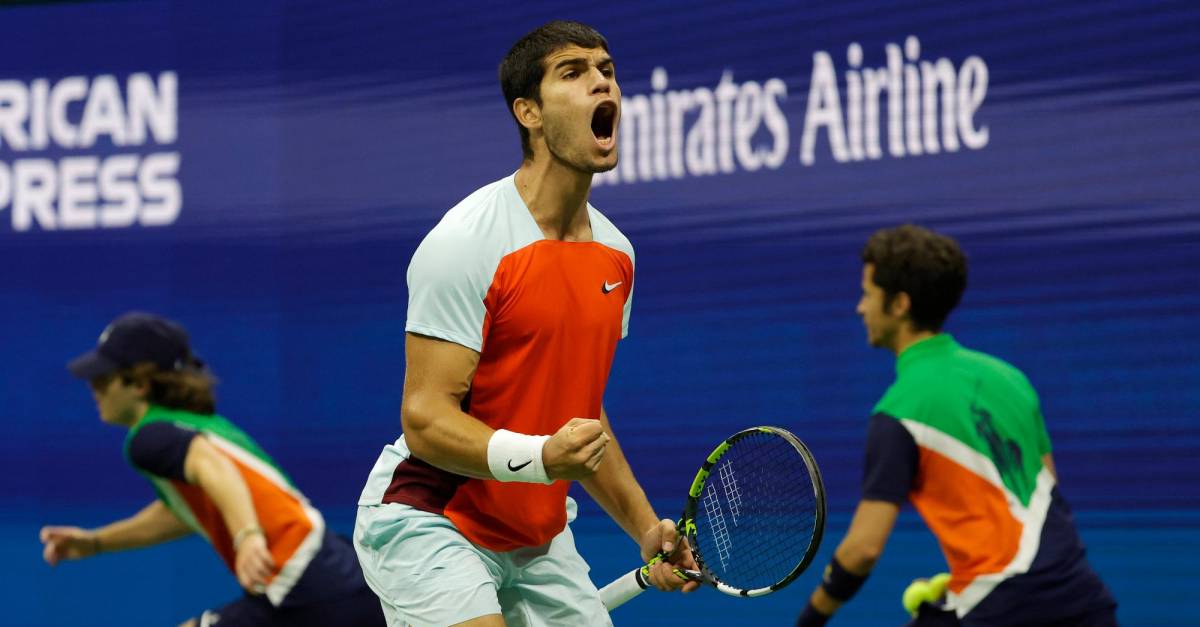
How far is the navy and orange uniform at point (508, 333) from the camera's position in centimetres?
319

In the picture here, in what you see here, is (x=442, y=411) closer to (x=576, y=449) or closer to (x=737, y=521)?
(x=576, y=449)

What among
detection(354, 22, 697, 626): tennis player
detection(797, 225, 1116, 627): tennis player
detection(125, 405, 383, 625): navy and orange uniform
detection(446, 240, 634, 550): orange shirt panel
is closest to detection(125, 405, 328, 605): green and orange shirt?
detection(125, 405, 383, 625): navy and orange uniform

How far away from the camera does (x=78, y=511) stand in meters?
7.61

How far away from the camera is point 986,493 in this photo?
400cm

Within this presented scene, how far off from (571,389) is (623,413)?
344 centimetres

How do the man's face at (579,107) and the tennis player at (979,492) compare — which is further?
the tennis player at (979,492)

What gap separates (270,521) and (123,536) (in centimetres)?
81

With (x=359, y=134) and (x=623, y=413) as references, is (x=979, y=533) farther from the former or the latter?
(x=359, y=134)

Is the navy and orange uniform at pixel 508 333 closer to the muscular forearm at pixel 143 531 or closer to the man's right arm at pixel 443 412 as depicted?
the man's right arm at pixel 443 412

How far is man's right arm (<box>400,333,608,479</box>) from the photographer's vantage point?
3119 millimetres

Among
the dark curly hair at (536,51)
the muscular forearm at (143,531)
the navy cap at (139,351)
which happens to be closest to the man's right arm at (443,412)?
the dark curly hair at (536,51)

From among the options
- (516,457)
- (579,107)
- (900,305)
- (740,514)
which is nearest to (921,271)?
(900,305)

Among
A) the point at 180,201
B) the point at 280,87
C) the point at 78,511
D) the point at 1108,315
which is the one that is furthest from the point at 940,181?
the point at 78,511

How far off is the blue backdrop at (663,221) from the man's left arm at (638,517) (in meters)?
2.94
